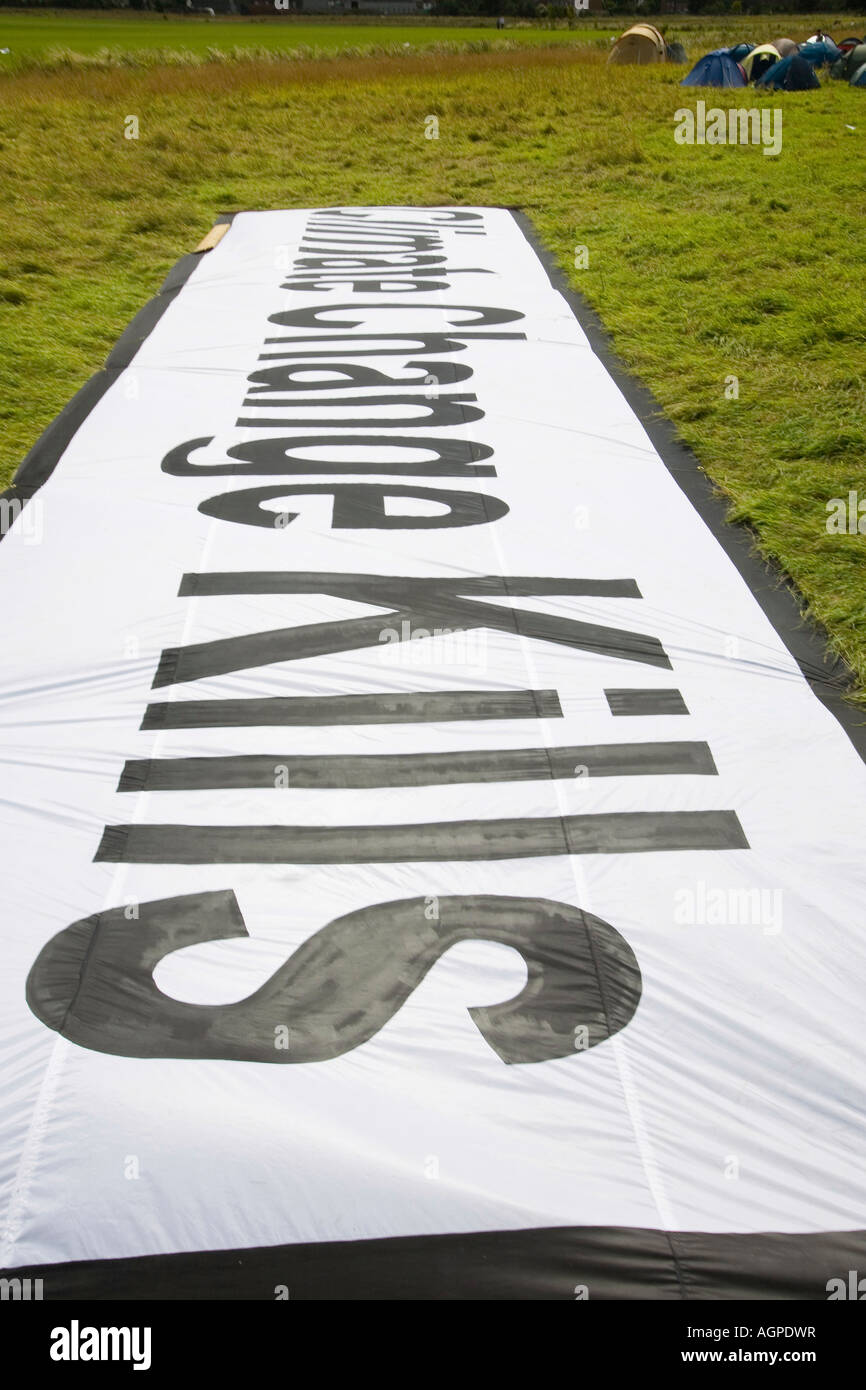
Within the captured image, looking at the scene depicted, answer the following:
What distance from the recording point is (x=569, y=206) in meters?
9.62

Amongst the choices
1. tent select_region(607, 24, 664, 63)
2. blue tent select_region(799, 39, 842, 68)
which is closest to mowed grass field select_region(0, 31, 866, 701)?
tent select_region(607, 24, 664, 63)

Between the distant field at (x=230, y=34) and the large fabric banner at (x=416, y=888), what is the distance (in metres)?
18.2

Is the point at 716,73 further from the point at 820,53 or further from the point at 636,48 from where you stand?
the point at 636,48

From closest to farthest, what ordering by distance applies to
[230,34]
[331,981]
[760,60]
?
1. [331,981]
2. [760,60]
3. [230,34]

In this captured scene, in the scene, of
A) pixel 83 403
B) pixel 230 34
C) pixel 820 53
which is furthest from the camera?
pixel 230 34

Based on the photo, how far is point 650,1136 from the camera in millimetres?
2127

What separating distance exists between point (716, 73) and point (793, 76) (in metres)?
1.14

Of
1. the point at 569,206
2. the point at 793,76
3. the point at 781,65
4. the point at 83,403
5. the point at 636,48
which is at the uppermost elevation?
the point at 636,48

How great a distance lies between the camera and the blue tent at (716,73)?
51.7 ft

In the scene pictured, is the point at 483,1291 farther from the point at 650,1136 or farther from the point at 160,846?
the point at 160,846

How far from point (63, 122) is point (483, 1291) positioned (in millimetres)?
14592

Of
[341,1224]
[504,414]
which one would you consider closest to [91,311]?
[504,414]

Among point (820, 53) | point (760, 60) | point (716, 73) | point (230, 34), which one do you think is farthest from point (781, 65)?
point (230, 34)

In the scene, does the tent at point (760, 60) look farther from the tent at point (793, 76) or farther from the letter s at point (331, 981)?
the letter s at point (331, 981)
